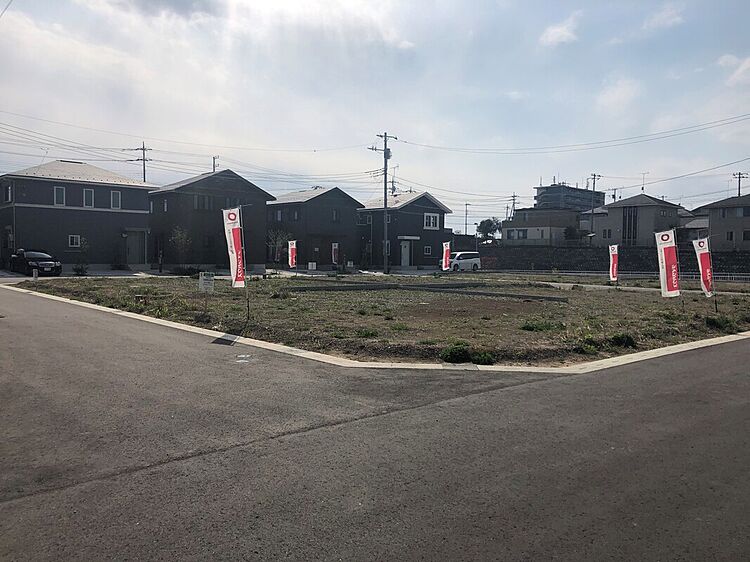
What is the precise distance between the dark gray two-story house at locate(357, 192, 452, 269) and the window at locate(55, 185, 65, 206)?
2552 cm

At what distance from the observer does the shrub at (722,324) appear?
51.5 ft

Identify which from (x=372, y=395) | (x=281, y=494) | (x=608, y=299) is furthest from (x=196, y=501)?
(x=608, y=299)

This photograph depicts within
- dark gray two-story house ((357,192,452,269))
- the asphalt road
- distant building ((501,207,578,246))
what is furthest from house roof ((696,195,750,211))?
the asphalt road

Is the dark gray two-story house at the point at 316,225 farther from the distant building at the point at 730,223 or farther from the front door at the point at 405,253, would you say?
the distant building at the point at 730,223

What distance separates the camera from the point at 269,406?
7.25 meters

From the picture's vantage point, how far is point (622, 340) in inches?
492

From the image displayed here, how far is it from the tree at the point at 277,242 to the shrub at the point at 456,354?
4088 cm

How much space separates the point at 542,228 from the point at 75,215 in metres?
53.9

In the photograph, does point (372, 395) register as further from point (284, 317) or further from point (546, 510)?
point (284, 317)

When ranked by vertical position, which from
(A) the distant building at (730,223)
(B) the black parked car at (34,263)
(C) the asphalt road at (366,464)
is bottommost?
(C) the asphalt road at (366,464)

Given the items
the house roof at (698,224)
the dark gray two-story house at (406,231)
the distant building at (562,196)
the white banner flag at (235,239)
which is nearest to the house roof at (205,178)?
the dark gray two-story house at (406,231)

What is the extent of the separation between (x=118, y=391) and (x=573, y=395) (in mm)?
5867

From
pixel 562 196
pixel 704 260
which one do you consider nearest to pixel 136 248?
pixel 704 260

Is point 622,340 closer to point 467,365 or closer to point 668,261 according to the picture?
point 467,365
